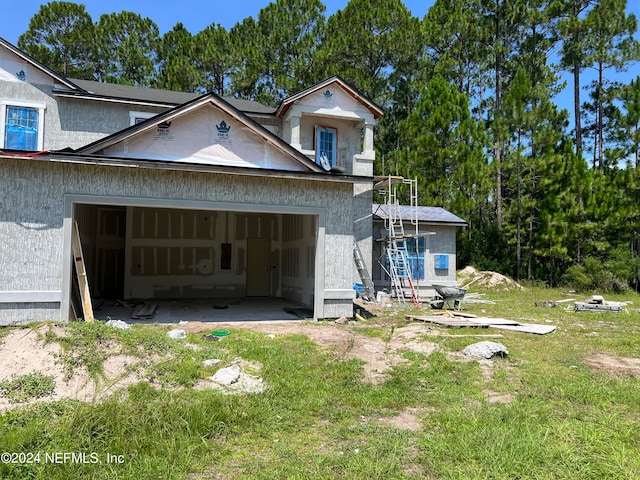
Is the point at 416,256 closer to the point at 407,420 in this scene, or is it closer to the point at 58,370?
the point at 407,420

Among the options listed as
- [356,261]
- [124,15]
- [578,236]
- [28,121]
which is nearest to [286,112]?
[356,261]

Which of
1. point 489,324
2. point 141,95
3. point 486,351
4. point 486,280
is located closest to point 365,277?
point 489,324

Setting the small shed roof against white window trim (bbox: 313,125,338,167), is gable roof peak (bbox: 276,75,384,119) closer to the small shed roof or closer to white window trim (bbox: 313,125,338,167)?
white window trim (bbox: 313,125,338,167)

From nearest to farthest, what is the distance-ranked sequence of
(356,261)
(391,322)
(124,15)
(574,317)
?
(391,322)
(574,317)
(356,261)
(124,15)

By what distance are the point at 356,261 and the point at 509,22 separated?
2358 centimetres

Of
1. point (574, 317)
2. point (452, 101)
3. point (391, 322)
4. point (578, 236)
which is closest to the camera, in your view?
point (391, 322)

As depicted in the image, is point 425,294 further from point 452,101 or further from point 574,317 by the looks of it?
point 452,101

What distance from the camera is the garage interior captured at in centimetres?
1688

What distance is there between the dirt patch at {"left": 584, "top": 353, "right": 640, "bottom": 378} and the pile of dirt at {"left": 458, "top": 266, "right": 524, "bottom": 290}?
49.4 ft

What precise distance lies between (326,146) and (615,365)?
41.0ft

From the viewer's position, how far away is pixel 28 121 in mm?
15398

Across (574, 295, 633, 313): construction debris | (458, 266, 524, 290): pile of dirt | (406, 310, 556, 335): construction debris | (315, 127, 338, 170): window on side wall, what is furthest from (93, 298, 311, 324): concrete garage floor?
(458, 266, 524, 290): pile of dirt

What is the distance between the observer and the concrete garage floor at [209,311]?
12633mm

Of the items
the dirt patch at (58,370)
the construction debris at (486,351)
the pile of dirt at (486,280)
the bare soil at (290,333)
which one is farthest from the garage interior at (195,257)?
the pile of dirt at (486,280)
